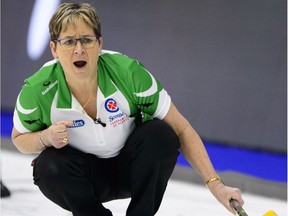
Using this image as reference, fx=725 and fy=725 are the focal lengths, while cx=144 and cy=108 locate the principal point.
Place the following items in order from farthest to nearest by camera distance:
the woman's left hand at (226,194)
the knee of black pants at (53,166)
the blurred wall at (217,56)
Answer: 1. the blurred wall at (217,56)
2. the knee of black pants at (53,166)
3. the woman's left hand at (226,194)

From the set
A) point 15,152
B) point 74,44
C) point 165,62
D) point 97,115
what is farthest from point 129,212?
point 15,152

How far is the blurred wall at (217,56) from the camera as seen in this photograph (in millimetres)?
3736

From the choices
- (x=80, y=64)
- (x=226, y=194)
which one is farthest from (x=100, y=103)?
(x=226, y=194)

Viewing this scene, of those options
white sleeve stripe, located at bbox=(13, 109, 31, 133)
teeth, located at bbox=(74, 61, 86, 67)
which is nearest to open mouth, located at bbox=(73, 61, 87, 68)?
teeth, located at bbox=(74, 61, 86, 67)

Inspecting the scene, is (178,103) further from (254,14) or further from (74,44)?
(74,44)

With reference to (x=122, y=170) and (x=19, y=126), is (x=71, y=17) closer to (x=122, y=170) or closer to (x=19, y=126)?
(x=19, y=126)

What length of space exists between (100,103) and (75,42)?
236 millimetres

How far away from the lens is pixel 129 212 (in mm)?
2502

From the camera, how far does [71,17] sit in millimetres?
2354

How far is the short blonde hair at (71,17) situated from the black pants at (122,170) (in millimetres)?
386

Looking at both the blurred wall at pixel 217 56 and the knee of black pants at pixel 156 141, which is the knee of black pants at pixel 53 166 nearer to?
the knee of black pants at pixel 156 141

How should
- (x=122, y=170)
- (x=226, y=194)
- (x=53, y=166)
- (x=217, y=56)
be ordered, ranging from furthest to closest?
(x=217, y=56) < (x=122, y=170) < (x=53, y=166) < (x=226, y=194)

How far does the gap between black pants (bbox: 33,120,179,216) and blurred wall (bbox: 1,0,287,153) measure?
4.51ft

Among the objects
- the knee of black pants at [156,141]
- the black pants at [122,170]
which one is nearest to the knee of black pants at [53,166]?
the black pants at [122,170]
